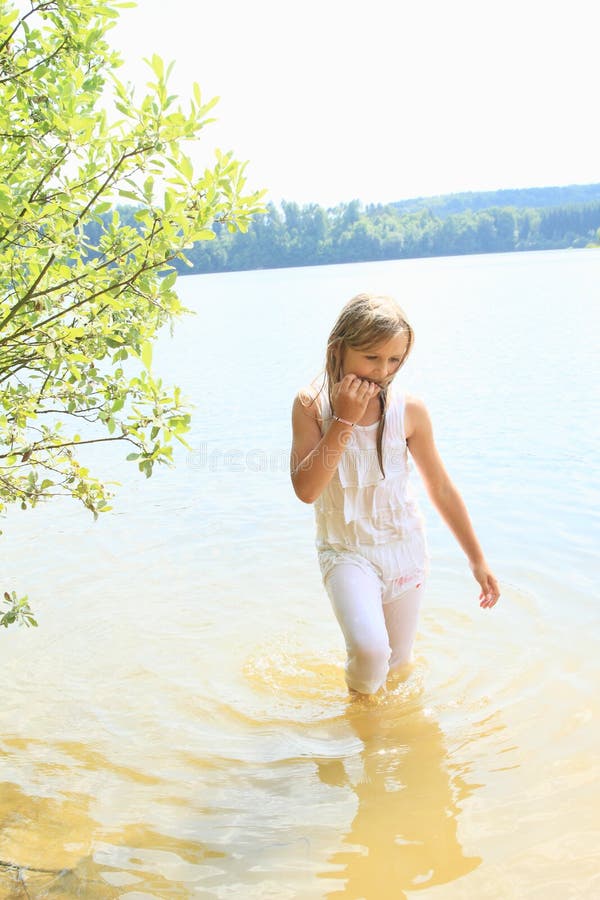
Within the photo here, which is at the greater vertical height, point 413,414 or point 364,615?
point 413,414

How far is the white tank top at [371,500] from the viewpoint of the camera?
416 centimetres

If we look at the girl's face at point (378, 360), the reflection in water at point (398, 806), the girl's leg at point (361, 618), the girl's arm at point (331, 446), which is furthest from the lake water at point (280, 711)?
the girl's face at point (378, 360)

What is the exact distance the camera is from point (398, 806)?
367cm

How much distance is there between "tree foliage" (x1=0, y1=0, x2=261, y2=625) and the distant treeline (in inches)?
3814

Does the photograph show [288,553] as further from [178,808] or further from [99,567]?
[178,808]

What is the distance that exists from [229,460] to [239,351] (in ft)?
39.2

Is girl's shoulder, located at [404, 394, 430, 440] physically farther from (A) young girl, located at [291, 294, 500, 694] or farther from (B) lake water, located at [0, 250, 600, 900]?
(B) lake water, located at [0, 250, 600, 900]

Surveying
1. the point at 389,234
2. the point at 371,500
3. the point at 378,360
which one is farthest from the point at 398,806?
the point at 389,234

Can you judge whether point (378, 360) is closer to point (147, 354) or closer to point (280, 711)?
point (147, 354)

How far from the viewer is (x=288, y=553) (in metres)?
7.52

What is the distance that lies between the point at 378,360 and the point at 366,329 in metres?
0.16

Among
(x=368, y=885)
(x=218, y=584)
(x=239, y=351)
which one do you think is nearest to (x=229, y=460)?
(x=218, y=584)

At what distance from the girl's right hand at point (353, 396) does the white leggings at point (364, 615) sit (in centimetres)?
71

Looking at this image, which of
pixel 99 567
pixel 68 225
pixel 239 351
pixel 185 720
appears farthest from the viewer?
pixel 239 351
